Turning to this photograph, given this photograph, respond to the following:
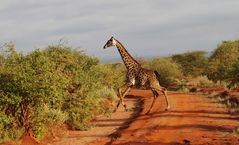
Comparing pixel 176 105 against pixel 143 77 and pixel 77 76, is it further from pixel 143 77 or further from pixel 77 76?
pixel 77 76

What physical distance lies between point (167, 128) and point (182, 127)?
571 mm

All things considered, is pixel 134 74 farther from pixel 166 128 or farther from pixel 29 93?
pixel 29 93

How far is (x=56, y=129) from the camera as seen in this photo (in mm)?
17984

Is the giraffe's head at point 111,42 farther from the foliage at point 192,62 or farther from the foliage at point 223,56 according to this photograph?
the foliage at point 192,62

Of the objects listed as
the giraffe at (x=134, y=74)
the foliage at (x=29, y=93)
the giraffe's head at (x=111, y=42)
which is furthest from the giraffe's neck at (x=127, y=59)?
the foliage at (x=29, y=93)

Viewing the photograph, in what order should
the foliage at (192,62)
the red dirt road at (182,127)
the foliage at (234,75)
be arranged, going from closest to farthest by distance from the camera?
1. the red dirt road at (182,127)
2. the foliage at (234,75)
3. the foliage at (192,62)

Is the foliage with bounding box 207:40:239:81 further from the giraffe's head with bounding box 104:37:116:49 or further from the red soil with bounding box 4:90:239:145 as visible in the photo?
the giraffe's head with bounding box 104:37:116:49

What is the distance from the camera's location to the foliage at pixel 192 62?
56834 mm

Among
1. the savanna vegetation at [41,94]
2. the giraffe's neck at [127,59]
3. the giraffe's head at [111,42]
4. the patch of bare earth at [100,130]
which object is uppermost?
the giraffe's head at [111,42]

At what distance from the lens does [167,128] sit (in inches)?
672

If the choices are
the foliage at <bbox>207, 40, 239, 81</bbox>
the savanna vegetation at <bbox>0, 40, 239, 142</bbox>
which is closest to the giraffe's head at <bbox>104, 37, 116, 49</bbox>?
the savanna vegetation at <bbox>0, 40, 239, 142</bbox>

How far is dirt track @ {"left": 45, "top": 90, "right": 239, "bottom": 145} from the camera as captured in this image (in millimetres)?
15039

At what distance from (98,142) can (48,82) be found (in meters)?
2.40

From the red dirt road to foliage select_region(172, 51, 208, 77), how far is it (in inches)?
1310
